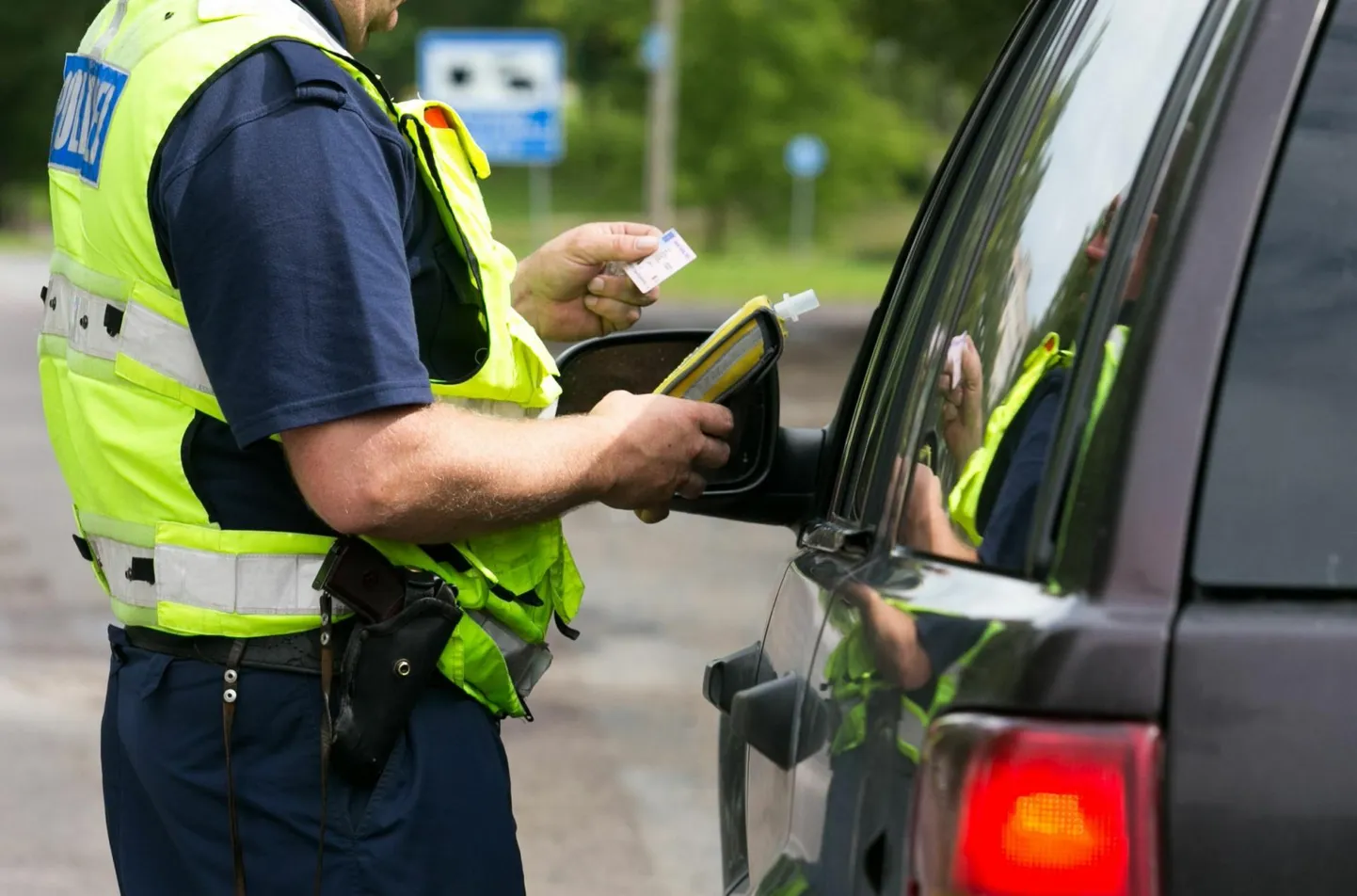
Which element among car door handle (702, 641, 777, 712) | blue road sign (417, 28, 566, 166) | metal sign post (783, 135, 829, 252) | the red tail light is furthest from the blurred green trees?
the red tail light

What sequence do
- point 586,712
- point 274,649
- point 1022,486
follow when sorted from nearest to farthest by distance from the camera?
point 1022,486 < point 274,649 < point 586,712

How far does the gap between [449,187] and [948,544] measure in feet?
2.92

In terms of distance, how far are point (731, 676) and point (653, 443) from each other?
0.44 meters

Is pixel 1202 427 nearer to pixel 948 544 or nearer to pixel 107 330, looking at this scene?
pixel 948 544

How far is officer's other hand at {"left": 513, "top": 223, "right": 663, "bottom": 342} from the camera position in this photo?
8.89ft

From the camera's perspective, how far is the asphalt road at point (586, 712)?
4.86m

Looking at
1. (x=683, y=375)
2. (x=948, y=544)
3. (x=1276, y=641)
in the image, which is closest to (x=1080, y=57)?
(x=948, y=544)

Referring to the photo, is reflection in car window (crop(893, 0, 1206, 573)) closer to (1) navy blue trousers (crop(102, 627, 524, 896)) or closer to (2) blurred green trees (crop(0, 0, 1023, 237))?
(1) navy blue trousers (crop(102, 627, 524, 896))

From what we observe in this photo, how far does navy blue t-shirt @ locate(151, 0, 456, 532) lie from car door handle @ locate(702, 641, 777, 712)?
0.66 metres

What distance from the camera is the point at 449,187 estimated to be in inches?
89.6

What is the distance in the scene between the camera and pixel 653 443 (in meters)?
2.34

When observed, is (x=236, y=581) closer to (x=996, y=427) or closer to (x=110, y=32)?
(x=110, y=32)

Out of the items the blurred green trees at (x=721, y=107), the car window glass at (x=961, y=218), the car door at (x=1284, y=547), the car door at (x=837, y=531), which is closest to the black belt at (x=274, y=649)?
the car door at (x=837, y=531)

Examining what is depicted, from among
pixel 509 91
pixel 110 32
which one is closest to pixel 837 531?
pixel 110 32
